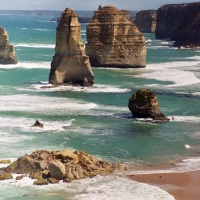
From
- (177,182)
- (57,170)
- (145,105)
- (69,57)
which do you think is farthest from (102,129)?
(69,57)

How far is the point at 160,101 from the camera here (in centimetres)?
5416

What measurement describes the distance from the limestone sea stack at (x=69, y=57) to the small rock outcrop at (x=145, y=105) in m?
16.0

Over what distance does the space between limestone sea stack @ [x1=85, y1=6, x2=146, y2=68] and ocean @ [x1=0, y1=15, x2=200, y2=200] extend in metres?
6.66

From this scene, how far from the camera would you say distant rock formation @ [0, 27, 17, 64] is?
75.3 meters

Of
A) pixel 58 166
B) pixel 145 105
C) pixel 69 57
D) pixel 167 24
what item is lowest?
pixel 167 24

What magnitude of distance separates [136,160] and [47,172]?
6.13 meters

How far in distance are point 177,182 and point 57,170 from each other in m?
6.11

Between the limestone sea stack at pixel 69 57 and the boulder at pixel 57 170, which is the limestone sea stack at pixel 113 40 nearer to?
the limestone sea stack at pixel 69 57

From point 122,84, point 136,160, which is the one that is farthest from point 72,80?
point 136,160

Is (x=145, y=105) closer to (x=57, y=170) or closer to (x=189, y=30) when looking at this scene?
(x=57, y=170)

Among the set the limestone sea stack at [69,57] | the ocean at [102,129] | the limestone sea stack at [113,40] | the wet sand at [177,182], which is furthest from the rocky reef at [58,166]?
the limestone sea stack at [113,40]

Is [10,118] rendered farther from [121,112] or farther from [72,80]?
[72,80]

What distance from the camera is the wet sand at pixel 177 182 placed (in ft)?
93.9

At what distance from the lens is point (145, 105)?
1758 inches
